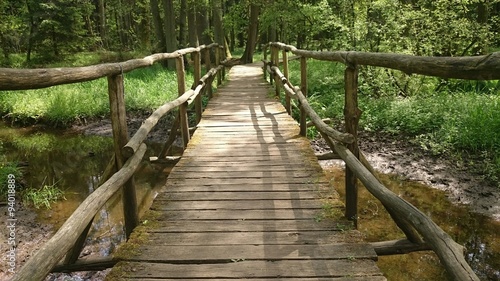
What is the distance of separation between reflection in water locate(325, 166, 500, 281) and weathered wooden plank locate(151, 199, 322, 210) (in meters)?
1.12

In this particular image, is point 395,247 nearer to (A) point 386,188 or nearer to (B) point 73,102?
(A) point 386,188

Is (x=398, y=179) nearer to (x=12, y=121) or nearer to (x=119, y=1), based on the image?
(x=12, y=121)

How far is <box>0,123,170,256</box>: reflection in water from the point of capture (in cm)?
641

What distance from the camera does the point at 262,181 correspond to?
15.2 ft

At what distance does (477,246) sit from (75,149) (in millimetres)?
A: 9015

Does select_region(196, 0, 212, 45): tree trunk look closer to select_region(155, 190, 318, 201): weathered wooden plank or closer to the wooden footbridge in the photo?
the wooden footbridge

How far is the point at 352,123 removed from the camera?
364cm

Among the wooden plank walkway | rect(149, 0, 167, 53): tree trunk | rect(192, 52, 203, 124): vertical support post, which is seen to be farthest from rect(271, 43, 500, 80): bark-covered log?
rect(149, 0, 167, 53): tree trunk

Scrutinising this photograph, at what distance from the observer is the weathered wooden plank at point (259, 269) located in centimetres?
279

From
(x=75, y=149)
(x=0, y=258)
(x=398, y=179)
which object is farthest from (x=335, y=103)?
(x=0, y=258)

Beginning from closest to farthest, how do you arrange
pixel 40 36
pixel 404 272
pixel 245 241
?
1. pixel 245 241
2. pixel 404 272
3. pixel 40 36

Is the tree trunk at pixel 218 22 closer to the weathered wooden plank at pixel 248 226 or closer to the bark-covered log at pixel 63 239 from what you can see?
the weathered wooden plank at pixel 248 226

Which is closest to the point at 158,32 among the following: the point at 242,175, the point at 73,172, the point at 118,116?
the point at 73,172

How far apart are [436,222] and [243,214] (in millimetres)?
3744
